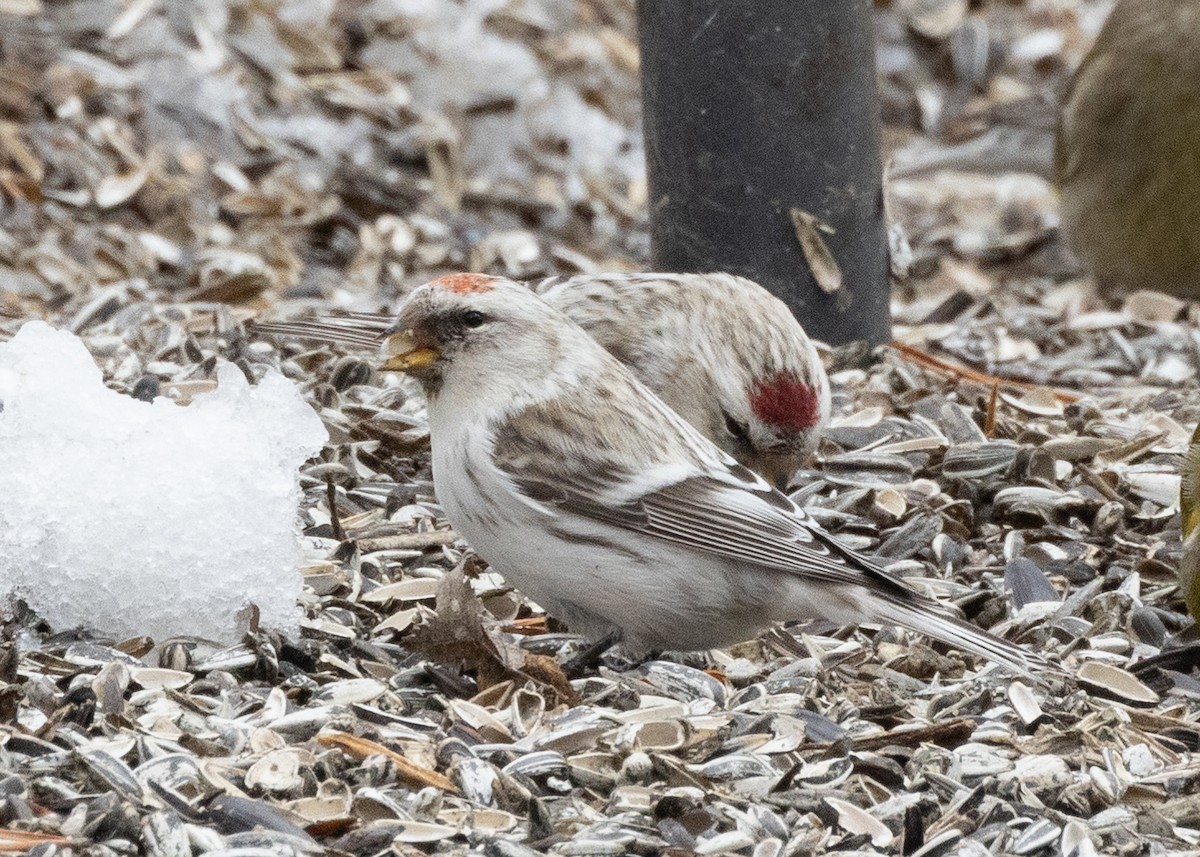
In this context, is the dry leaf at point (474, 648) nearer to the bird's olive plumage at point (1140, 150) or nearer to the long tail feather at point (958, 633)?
the long tail feather at point (958, 633)

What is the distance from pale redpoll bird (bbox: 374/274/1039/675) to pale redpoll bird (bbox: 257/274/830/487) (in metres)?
0.50

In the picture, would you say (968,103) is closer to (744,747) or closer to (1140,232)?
(1140,232)

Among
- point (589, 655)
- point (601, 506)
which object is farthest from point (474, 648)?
point (601, 506)

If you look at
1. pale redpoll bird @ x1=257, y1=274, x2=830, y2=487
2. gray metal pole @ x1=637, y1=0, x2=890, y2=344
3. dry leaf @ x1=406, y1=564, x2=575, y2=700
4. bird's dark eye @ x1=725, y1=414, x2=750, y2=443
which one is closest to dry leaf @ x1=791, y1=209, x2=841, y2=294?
gray metal pole @ x1=637, y1=0, x2=890, y2=344

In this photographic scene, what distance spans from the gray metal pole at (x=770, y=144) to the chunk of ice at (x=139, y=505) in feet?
7.95

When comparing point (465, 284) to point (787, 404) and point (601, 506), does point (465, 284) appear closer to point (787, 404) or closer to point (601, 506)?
point (601, 506)

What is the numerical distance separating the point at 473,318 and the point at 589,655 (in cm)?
73

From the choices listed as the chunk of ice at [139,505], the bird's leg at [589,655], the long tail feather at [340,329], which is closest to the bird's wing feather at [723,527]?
the bird's leg at [589,655]

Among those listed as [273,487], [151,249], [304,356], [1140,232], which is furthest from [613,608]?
[1140,232]

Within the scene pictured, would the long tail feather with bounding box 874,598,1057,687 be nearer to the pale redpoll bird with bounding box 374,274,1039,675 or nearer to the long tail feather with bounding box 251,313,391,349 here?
the pale redpoll bird with bounding box 374,274,1039,675

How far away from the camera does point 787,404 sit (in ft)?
14.1

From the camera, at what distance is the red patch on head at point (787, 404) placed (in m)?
4.30

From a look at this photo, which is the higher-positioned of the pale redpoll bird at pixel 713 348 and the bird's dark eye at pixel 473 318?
the bird's dark eye at pixel 473 318

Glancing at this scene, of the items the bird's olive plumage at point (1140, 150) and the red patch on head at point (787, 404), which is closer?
the red patch on head at point (787, 404)
